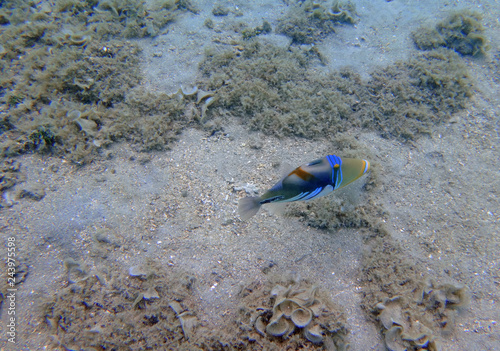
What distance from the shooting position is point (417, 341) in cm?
226

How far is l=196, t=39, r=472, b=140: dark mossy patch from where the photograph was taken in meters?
3.89

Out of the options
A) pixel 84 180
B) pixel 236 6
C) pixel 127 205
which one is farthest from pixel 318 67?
pixel 84 180

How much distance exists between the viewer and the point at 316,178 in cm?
184

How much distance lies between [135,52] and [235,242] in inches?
178

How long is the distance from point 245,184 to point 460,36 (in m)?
5.69

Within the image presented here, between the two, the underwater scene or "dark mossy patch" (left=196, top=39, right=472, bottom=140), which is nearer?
the underwater scene

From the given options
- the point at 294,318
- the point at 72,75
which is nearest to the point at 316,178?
the point at 294,318

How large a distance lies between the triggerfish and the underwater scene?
0.05ft

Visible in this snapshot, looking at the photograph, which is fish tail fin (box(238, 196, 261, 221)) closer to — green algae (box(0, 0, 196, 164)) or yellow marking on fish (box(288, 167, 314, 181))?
yellow marking on fish (box(288, 167, 314, 181))

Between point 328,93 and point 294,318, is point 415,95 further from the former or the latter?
point 294,318

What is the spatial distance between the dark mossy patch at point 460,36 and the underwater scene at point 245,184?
0.14 feet

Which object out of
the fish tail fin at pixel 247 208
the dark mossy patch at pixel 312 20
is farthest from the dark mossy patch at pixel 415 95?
the fish tail fin at pixel 247 208

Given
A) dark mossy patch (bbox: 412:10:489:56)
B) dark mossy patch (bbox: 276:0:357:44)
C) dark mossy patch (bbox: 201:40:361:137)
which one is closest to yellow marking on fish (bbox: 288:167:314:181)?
dark mossy patch (bbox: 201:40:361:137)

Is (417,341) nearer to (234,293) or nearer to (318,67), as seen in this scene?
(234,293)
